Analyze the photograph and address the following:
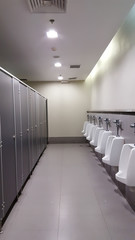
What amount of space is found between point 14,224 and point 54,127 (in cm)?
637

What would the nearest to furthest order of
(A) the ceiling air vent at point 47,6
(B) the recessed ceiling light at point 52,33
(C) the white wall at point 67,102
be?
(A) the ceiling air vent at point 47,6, (B) the recessed ceiling light at point 52,33, (C) the white wall at point 67,102

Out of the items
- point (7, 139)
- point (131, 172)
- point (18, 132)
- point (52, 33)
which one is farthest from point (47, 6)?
point (131, 172)

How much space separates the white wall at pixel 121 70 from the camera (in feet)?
11.6

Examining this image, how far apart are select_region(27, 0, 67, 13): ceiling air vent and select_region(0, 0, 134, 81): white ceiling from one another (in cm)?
7

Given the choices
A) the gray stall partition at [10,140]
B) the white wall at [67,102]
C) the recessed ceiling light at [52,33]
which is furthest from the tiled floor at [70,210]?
the white wall at [67,102]

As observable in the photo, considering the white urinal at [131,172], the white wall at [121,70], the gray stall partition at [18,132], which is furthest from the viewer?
the white wall at [121,70]

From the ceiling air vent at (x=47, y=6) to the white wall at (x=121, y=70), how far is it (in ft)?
4.84

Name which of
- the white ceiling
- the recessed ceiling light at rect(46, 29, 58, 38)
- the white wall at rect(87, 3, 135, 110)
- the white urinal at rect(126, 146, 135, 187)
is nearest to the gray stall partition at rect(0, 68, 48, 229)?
the white ceiling

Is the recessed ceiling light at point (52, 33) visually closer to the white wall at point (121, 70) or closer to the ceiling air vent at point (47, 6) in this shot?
the ceiling air vent at point (47, 6)

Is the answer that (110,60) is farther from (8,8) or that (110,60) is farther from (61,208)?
(61,208)

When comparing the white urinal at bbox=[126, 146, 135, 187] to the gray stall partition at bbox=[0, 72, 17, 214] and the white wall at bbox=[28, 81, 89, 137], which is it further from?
the white wall at bbox=[28, 81, 89, 137]

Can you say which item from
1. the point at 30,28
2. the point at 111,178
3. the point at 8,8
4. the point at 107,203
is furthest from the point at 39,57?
the point at 107,203

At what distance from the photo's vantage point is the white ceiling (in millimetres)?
2504

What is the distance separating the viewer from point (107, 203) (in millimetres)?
2930
